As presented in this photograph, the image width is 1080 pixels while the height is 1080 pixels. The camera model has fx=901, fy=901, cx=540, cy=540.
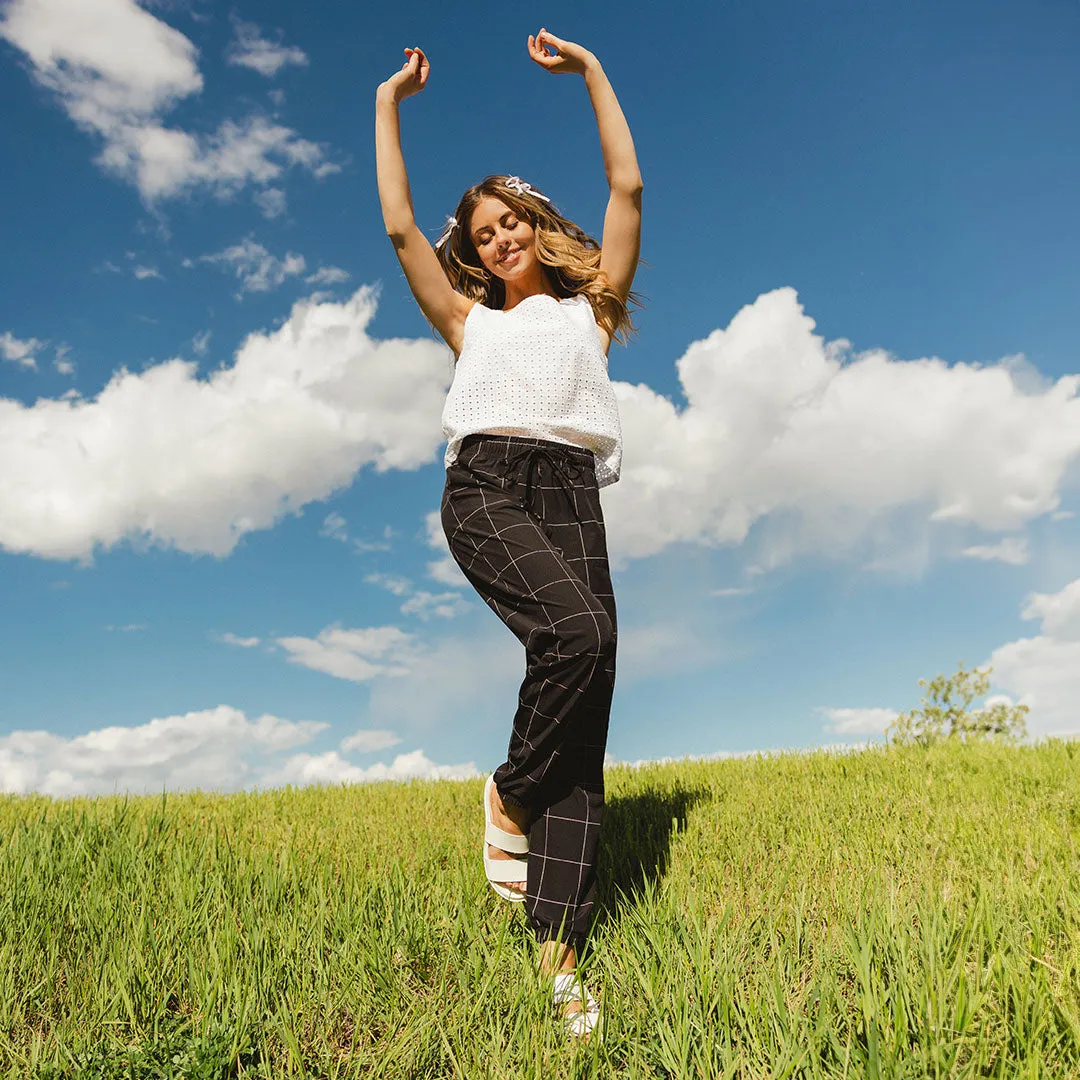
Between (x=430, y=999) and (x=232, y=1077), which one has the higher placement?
(x=430, y=999)

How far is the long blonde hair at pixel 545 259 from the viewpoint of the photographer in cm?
398

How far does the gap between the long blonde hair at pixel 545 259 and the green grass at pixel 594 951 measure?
2458 millimetres

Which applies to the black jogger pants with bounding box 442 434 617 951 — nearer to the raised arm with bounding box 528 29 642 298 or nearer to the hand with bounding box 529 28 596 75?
the raised arm with bounding box 528 29 642 298

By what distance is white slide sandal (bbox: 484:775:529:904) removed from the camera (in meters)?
3.40

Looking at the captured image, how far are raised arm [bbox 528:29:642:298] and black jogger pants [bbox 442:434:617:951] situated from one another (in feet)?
3.43

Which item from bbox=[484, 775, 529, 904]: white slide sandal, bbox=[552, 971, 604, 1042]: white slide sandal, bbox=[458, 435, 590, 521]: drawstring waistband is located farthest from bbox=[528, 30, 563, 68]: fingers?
bbox=[552, 971, 604, 1042]: white slide sandal

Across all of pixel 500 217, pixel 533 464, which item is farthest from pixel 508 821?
pixel 500 217

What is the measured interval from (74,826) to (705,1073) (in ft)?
13.6

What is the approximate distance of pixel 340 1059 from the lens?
8.58ft

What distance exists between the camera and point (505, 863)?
344cm

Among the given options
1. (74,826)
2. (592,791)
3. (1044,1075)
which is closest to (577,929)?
(592,791)

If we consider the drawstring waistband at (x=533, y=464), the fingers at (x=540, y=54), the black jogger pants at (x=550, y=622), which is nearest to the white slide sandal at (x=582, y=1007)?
the black jogger pants at (x=550, y=622)

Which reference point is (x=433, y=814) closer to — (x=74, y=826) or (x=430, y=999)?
(x=74, y=826)

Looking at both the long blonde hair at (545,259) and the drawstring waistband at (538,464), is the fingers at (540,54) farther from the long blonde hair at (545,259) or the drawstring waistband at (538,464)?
the drawstring waistband at (538,464)
